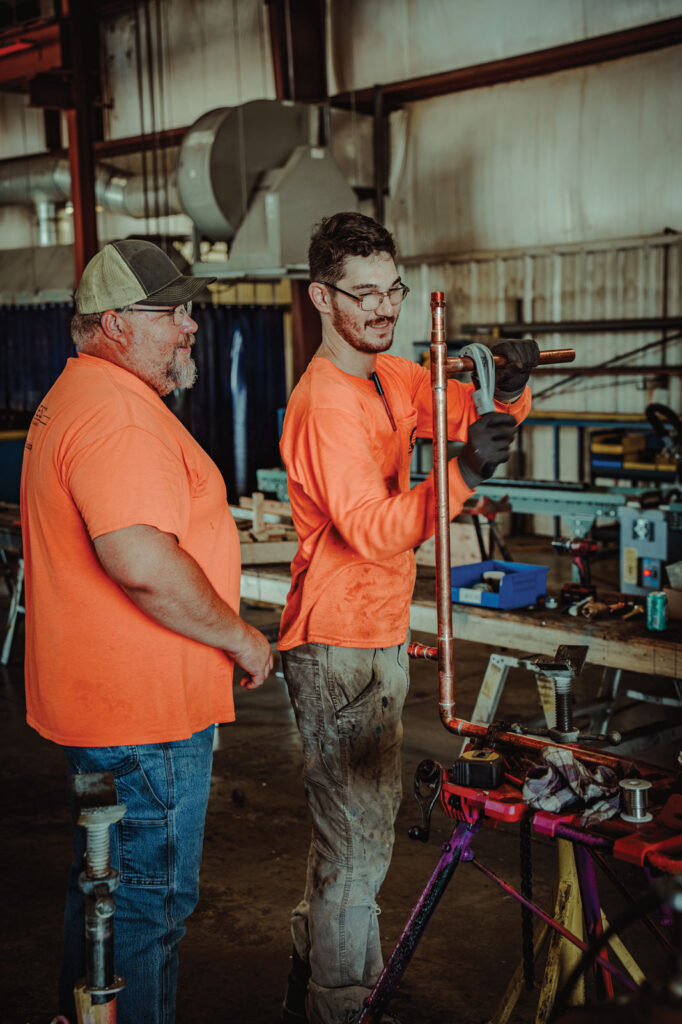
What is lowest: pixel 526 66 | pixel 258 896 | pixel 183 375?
pixel 258 896

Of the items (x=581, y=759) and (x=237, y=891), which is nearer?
(x=581, y=759)

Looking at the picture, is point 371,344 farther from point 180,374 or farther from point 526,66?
point 526,66

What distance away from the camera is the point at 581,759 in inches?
76.9

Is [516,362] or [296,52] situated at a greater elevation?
[296,52]

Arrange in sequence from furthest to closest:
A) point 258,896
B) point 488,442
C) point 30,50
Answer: point 30,50, point 258,896, point 488,442

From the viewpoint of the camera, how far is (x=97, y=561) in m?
1.89

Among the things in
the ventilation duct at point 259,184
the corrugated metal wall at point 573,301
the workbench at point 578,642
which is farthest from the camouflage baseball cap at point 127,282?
the corrugated metal wall at point 573,301

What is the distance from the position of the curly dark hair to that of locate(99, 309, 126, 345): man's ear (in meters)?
0.44

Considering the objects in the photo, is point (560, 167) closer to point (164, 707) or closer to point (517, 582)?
point (517, 582)

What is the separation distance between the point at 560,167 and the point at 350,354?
687 centimetres

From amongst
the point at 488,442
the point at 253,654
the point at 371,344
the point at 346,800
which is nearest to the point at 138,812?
the point at 253,654

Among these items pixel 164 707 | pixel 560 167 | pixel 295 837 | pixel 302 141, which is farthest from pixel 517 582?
pixel 560 167

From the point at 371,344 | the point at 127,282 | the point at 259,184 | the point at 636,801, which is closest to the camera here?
the point at 636,801

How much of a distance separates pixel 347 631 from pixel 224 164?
5237 millimetres
